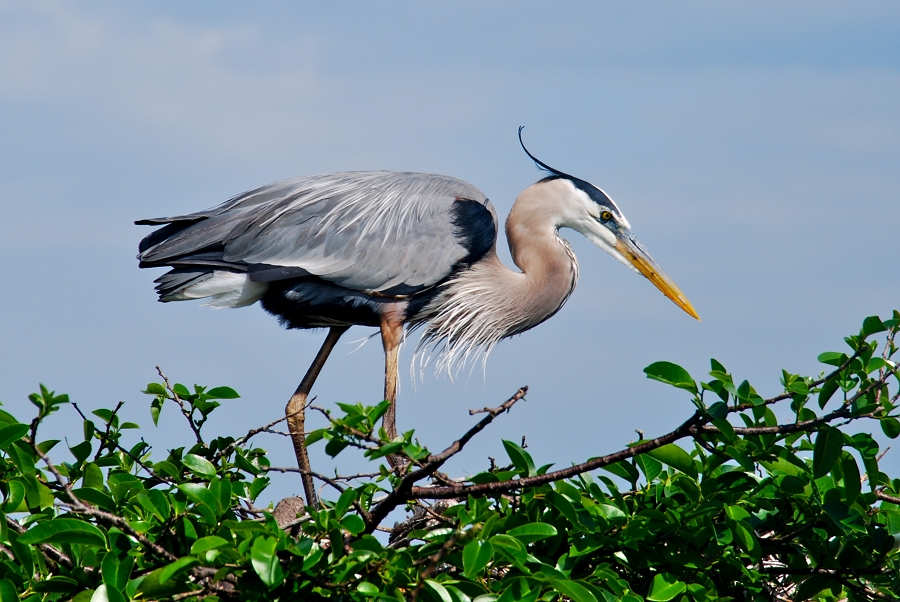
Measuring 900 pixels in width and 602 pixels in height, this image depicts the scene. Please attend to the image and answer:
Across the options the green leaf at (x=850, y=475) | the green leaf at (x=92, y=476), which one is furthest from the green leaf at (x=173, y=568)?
the green leaf at (x=850, y=475)

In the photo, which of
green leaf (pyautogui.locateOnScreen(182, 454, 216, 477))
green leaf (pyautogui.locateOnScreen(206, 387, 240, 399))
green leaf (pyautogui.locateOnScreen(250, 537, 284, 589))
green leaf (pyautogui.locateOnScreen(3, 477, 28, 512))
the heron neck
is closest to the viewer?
green leaf (pyautogui.locateOnScreen(250, 537, 284, 589))

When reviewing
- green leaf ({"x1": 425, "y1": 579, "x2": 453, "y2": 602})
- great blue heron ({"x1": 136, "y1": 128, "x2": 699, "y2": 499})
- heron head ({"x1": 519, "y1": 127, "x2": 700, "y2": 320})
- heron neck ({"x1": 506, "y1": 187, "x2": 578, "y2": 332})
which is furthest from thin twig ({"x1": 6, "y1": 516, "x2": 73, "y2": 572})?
heron head ({"x1": 519, "y1": 127, "x2": 700, "y2": 320})

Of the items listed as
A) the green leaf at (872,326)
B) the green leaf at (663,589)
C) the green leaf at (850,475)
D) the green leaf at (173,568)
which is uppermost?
the green leaf at (872,326)

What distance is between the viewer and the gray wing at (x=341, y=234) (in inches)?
199

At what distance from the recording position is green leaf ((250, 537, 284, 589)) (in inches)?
76.9

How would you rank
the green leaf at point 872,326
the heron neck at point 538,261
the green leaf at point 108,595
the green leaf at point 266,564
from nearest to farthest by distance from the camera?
the green leaf at point 266,564, the green leaf at point 108,595, the green leaf at point 872,326, the heron neck at point 538,261

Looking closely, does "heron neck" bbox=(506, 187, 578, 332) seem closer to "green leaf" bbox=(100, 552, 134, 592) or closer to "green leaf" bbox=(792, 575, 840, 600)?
"green leaf" bbox=(792, 575, 840, 600)

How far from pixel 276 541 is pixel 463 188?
3790 mm

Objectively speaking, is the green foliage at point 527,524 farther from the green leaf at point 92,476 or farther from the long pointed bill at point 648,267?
the long pointed bill at point 648,267

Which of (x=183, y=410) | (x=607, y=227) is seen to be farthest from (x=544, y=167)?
(x=183, y=410)

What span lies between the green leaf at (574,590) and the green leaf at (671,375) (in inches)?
18.1

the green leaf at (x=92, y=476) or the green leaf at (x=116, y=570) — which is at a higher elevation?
the green leaf at (x=92, y=476)

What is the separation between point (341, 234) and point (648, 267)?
1.74 m

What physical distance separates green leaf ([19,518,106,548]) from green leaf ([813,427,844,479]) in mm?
1558
